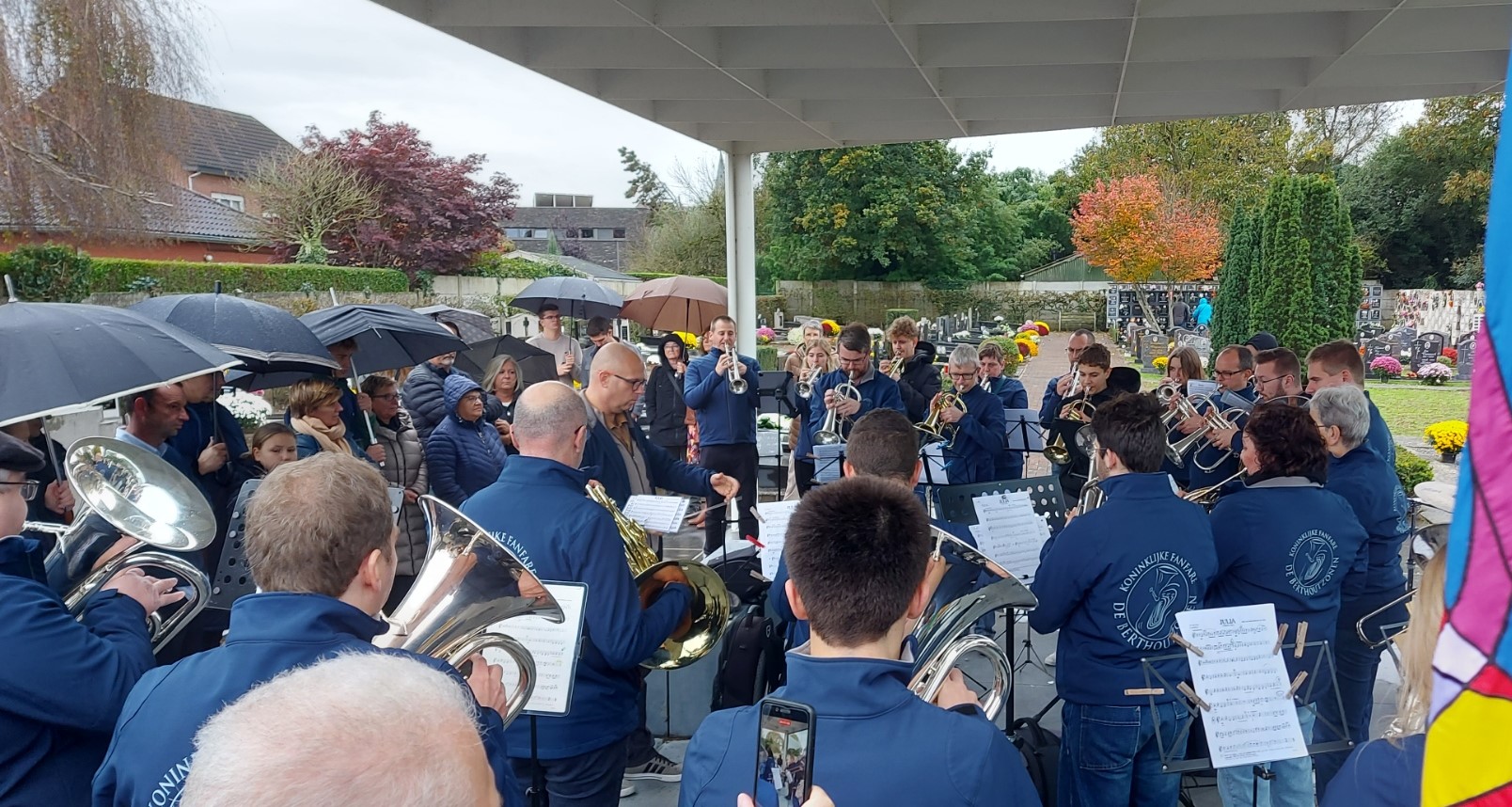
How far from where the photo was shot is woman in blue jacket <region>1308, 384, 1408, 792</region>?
3760 millimetres

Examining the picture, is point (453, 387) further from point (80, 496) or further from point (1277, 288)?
point (1277, 288)

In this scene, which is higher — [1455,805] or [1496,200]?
[1496,200]

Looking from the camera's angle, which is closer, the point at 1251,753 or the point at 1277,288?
the point at 1251,753

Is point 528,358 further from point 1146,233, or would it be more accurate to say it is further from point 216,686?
point 1146,233

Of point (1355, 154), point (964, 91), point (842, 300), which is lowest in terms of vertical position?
point (842, 300)

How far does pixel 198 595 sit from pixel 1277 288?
1725 centimetres

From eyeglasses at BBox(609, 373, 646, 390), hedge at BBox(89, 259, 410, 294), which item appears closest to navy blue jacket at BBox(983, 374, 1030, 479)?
eyeglasses at BBox(609, 373, 646, 390)

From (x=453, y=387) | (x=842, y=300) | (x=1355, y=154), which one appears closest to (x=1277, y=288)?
(x=453, y=387)

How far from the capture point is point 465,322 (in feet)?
32.9

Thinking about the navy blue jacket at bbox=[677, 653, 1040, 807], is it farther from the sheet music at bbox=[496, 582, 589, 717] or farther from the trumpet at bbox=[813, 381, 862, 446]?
the trumpet at bbox=[813, 381, 862, 446]

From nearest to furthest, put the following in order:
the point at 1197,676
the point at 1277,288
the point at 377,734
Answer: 1. the point at 377,734
2. the point at 1197,676
3. the point at 1277,288

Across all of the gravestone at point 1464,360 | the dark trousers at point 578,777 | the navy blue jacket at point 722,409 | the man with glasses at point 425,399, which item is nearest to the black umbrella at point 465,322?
the man with glasses at point 425,399

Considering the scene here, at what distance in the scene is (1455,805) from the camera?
104 centimetres

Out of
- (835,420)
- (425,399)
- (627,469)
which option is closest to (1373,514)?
(627,469)
